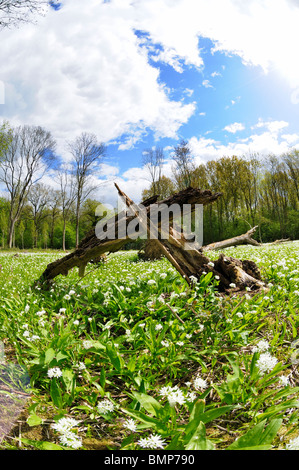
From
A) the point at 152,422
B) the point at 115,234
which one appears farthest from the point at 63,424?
the point at 115,234

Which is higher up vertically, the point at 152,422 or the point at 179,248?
the point at 179,248

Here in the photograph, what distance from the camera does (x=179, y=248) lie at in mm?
5332

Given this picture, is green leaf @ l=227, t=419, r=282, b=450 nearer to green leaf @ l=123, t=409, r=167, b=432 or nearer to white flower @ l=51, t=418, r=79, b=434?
green leaf @ l=123, t=409, r=167, b=432

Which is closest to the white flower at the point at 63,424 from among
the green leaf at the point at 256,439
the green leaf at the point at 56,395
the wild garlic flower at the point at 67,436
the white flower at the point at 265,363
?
the wild garlic flower at the point at 67,436

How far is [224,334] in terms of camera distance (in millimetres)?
3209

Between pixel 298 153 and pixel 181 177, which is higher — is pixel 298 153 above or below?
above

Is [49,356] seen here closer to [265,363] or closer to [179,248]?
[265,363]

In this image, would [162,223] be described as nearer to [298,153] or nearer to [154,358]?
[154,358]

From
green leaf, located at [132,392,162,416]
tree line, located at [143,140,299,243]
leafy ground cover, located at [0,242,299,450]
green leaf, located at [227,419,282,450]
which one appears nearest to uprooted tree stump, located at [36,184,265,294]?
leafy ground cover, located at [0,242,299,450]

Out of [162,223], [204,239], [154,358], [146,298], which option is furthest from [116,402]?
[204,239]

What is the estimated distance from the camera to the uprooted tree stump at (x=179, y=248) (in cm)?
476

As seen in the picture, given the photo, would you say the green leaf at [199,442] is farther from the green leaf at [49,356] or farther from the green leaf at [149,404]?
the green leaf at [49,356]

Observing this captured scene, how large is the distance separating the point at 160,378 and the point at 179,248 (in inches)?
112
